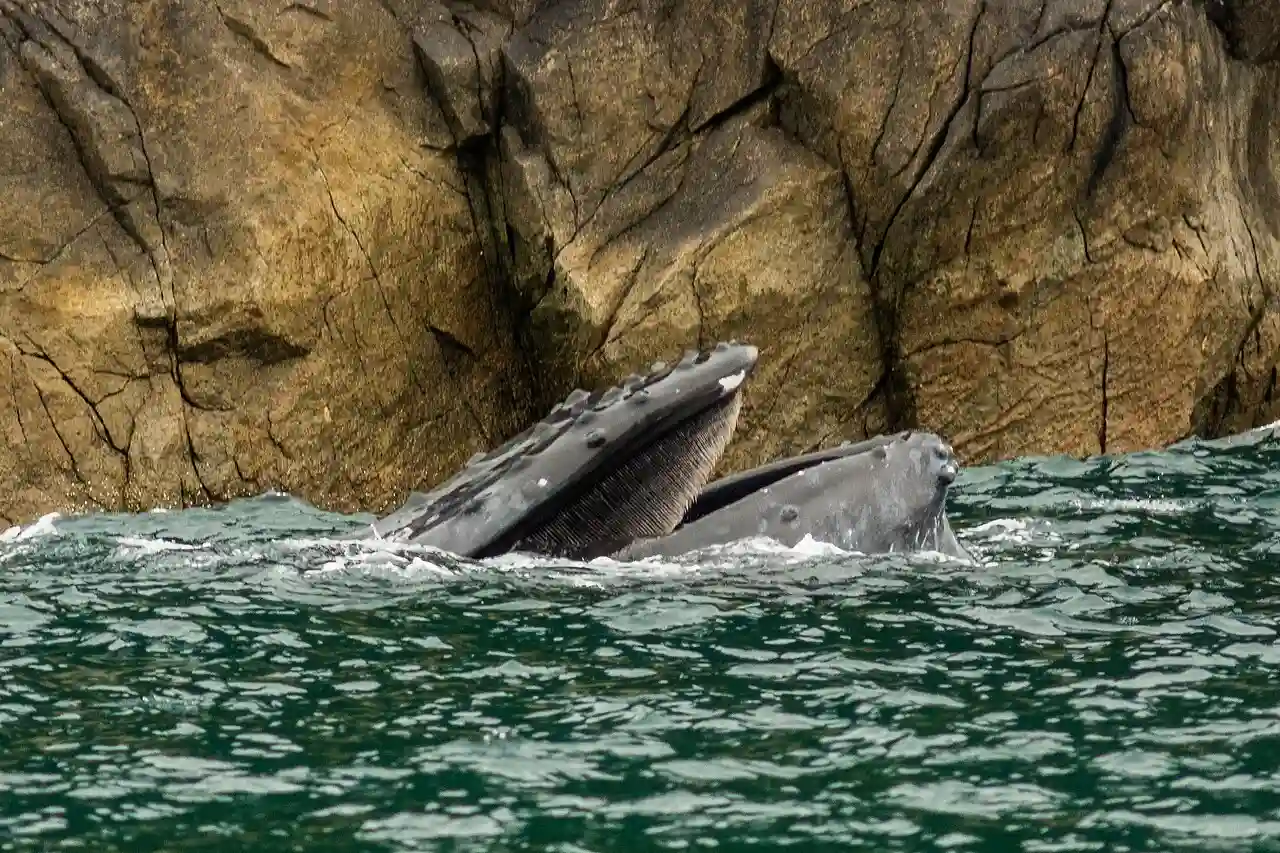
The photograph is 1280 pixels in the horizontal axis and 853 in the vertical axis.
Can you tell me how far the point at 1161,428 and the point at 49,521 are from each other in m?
7.15

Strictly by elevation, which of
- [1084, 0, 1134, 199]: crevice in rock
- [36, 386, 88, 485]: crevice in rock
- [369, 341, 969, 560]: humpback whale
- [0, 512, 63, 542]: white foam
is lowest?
[369, 341, 969, 560]: humpback whale

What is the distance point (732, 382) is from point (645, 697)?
1904mm

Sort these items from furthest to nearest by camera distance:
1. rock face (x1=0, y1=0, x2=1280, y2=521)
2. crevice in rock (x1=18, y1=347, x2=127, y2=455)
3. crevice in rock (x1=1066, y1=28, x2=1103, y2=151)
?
crevice in rock (x1=1066, y1=28, x2=1103, y2=151)
rock face (x1=0, y1=0, x2=1280, y2=521)
crevice in rock (x1=18, y1=347, x2=127, y2=455)

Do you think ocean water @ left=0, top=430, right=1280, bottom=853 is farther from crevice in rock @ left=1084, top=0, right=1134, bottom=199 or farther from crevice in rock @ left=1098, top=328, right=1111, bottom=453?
crevice in rock @ left=1084, top=0, right=1134, bottom=199

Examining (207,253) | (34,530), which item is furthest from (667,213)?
(34,530)

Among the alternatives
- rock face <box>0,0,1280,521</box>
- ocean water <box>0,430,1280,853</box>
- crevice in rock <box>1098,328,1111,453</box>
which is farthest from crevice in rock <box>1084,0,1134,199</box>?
ocean water <box>0,430,1280,853</box>

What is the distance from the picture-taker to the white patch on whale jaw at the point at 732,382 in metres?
8.40

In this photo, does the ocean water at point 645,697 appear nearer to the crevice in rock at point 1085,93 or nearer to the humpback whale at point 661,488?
the humpback whale at point 661,488

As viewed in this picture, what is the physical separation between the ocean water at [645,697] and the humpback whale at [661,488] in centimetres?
12

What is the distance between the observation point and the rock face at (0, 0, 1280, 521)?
13.1m

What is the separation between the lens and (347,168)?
13.4 metres

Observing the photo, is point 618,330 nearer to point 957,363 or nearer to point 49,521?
point 957,363

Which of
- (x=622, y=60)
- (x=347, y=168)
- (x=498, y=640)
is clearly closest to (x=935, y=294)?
(x=622, y=60)

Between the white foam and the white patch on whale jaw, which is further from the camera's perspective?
the white foam
